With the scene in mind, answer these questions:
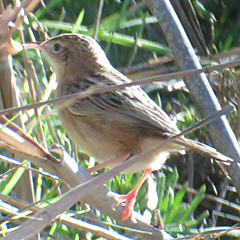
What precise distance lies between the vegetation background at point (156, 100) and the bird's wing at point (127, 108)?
→ 0.92ft

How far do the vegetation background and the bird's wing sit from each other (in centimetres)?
28

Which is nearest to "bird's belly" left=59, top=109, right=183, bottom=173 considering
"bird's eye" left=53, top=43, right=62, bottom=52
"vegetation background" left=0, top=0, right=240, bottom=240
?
"vegetation background" left=0, top=0, right=240, bottom=240

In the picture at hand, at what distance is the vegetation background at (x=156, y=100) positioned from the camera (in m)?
3.32

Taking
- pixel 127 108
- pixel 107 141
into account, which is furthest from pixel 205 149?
pixel 107 141

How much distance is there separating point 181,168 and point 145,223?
71.2 inches

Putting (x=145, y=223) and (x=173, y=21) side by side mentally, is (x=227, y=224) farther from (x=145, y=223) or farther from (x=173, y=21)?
(x=173, y=21)

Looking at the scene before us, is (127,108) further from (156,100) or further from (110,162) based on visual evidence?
(156,100)

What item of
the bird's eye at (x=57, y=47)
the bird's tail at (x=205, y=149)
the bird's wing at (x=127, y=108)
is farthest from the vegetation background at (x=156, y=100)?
the bird's tail at (x=205, y=149)

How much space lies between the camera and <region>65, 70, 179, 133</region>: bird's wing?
10.5ft

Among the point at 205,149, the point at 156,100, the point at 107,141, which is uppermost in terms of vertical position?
the point at 107,141

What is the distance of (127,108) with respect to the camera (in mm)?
3342

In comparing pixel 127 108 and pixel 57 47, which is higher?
pixel 57 47

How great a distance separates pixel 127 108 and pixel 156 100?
1481mm

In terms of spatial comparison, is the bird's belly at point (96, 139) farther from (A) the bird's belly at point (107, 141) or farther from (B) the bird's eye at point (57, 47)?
(B) the bird's eye at point (57, 47)
